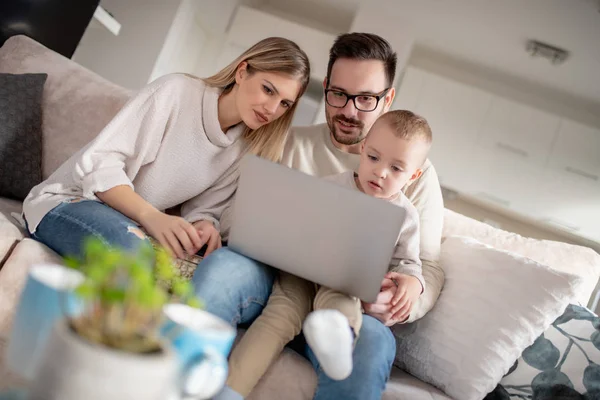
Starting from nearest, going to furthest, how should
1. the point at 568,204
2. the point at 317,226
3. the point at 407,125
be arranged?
1. the point at 317,226
2. the point at 407,125
3. the point at 568,204

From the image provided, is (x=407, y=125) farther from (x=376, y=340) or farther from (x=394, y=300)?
(x=376, y=340)

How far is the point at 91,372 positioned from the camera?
0.39m

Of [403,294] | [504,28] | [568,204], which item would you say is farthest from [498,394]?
[568,204]

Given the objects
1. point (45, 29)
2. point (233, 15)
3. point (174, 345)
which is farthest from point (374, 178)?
point (233, 15)

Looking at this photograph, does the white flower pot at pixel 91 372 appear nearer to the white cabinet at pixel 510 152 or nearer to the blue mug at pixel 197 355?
the blue mug at pixel 197 355

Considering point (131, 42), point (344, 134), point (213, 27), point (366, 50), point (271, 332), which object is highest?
point (213, 27)

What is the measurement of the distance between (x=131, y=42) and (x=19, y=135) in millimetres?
3005

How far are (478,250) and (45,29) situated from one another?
6.57 ft

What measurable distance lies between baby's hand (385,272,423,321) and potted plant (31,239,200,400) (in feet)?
2.64

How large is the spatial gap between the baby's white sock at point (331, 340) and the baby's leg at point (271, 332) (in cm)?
24

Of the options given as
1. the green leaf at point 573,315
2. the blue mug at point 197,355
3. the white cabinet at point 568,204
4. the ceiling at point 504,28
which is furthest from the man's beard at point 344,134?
the white cabinet at point 568,204

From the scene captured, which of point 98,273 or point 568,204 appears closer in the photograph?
point 98,273

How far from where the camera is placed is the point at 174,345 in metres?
0.47

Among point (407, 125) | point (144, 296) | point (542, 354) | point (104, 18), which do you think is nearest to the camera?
point (144, 296)
